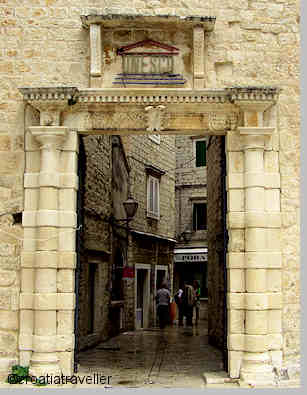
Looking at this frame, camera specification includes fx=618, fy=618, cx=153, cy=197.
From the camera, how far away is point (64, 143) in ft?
26.1

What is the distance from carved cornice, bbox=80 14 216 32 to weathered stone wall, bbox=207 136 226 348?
3458mm

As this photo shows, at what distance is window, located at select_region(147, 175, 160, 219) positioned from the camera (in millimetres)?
19797

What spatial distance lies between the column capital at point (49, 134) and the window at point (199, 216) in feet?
61.2

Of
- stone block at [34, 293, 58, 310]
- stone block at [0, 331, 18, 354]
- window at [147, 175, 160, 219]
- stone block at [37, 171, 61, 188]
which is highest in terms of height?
window at [147, 175, 160, 219]

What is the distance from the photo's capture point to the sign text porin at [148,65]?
8031 millimetres

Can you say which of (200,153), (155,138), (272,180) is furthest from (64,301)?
(200,153)

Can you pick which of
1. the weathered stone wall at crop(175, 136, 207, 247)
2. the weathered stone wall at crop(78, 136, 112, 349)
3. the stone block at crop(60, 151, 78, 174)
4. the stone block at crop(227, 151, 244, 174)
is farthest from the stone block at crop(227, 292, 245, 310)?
the weathered stone wall at crop(175, 136, 207, 247)

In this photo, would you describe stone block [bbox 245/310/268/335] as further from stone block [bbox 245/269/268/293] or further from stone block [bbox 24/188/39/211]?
stone block [bbox 24/188/39/211]

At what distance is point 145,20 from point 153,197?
12.6 metres

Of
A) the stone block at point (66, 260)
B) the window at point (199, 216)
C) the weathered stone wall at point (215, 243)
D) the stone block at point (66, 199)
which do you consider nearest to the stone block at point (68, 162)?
the stone block at point (66, 199)

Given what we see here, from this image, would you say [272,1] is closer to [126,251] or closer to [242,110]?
[242,110]

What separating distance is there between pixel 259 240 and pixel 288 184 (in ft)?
2.91

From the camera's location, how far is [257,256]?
7625 mm

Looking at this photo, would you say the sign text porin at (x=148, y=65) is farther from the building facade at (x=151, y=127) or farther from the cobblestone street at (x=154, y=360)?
the cobblestone street at (x=154, y=360)
